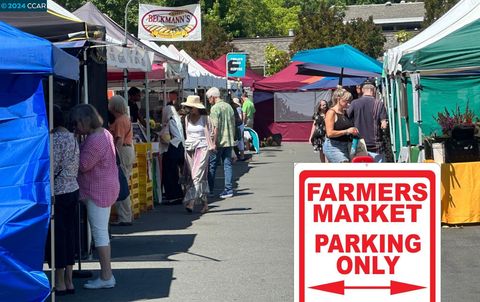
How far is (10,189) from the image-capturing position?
23.6ft

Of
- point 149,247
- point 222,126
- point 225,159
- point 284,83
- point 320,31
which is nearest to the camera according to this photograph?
point 149,247

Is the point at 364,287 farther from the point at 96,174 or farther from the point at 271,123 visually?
the point at 271,123

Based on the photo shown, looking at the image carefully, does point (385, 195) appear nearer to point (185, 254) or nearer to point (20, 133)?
point (20, 133)

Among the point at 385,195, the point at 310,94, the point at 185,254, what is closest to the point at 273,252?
the point at 185,254

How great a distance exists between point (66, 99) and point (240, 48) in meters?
55.8

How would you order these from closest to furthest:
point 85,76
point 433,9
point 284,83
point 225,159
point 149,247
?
point 85,76, point 149,247, point 225,159, point 284,83, point 433,9

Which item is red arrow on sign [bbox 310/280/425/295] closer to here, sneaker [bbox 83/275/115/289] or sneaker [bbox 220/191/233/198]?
sneaker [bbox 83/275/115/289]

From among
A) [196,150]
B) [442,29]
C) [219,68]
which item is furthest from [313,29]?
[196,150]

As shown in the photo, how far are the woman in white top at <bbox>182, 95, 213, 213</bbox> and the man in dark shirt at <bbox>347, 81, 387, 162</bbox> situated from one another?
2382mm

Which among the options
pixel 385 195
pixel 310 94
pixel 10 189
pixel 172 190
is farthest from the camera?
pixel 310 94

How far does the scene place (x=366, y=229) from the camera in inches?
190

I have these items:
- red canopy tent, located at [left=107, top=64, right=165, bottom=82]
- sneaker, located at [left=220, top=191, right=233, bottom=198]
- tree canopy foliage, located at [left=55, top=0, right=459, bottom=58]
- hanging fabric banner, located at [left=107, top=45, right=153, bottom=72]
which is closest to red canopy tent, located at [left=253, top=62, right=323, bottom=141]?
tree canopy foliage, located at [left=55, top=0, right=459, bottom=58]

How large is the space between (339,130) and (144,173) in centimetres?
332

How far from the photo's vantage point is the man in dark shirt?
15297 millimetres
